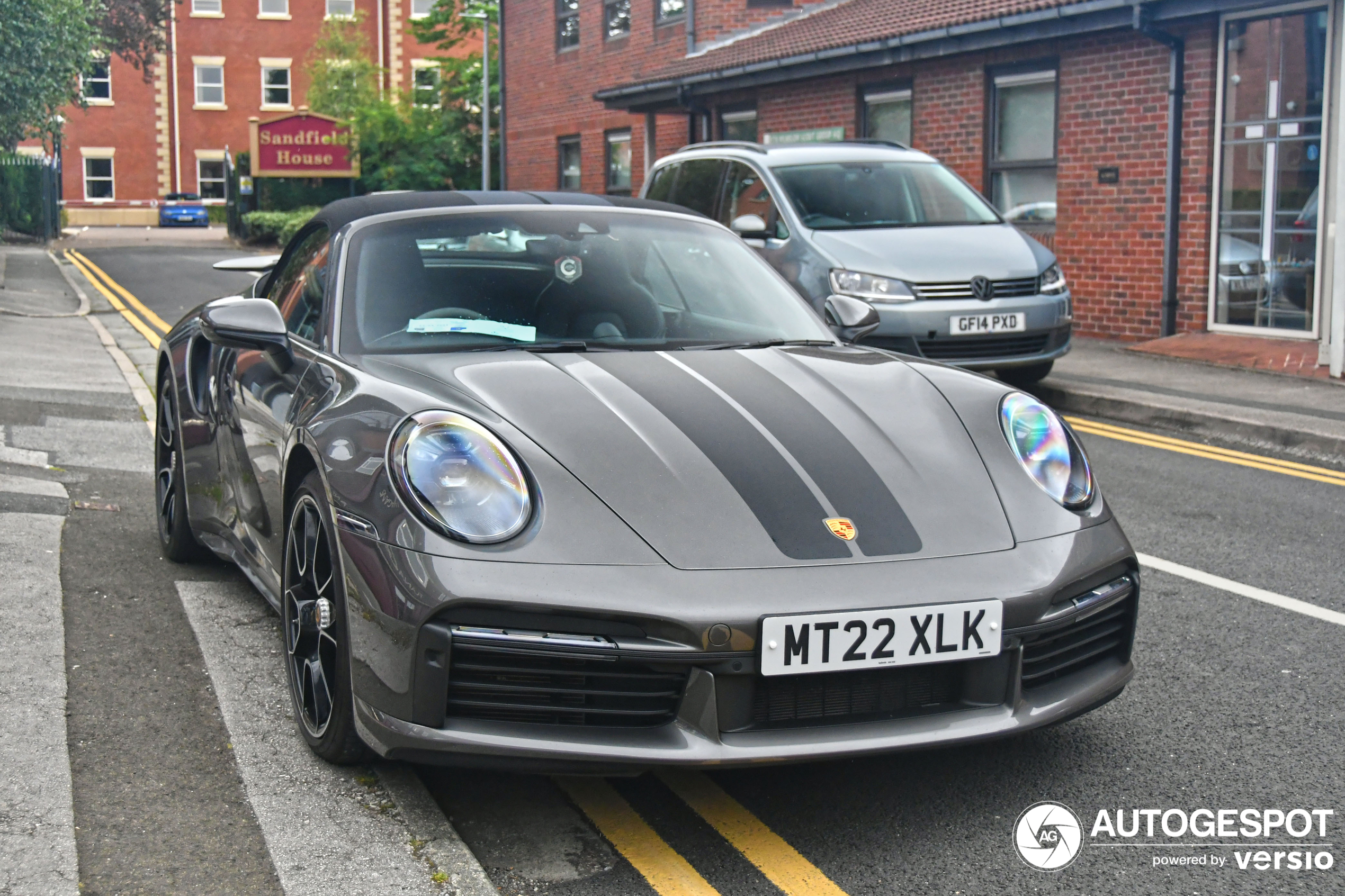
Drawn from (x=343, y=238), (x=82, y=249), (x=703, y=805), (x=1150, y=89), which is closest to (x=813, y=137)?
(x=1150, y=89)

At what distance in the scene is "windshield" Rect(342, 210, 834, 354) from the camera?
3947 mm

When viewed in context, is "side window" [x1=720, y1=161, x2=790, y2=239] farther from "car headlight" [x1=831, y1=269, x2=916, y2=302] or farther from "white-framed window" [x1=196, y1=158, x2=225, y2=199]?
"white-framed window" [x1=196, y1=158, x2=225, y2=199]

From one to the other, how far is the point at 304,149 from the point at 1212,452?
34.7 metres

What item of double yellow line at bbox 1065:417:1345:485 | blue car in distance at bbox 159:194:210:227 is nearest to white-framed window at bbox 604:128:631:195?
double yellow line at bbox 1065:417:1345:485

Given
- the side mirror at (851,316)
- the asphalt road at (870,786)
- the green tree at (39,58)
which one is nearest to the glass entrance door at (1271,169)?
the asphalt road at (870,786)

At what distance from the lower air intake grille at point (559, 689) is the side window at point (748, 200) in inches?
315

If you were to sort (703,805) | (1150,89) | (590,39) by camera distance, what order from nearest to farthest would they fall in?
(703,805), (1150,89), (590,39)

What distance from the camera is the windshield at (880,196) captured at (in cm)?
1067

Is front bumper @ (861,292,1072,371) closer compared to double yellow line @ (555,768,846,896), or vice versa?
double yellow line @ (555,768,846,896)

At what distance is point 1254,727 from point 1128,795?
0.65m

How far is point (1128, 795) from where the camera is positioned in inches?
128

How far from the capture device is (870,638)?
9.38 feet

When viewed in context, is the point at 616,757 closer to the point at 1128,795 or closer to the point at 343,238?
the point at 1128,795

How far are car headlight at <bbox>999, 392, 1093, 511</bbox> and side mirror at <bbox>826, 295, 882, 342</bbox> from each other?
3.33 ft
